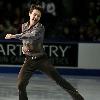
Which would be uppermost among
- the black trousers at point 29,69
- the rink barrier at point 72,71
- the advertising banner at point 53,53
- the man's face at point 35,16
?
the man's face at point 35,16

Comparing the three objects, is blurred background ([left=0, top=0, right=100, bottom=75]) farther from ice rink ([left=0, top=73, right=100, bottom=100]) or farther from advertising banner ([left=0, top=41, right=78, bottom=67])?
ice rink ([left=0, top=73, right=100, bottom=100])

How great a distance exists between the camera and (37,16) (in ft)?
24.3

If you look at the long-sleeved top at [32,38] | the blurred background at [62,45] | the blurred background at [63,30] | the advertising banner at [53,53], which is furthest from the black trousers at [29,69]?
the advertising banner at [53,53]

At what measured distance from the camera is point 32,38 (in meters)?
7.37

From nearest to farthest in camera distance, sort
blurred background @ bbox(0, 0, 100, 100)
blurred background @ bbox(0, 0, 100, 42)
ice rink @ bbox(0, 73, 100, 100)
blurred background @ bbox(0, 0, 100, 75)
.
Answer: ice rink @ bbox(0, 73, 100, 100) → blurred background @ bbox(0, 0, 100, 100) → blurred background @ bbox(0, 0, 100, 75) → blurred background @ bbox(0, 0, 100, 42)

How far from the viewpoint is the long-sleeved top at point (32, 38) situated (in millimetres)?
7359

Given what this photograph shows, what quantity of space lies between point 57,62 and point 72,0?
3412mm

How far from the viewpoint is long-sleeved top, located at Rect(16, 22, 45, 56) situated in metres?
7.36

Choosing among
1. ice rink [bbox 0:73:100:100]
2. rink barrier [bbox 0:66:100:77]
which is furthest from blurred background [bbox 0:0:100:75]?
ice rink [bbox 0:73:100:100]

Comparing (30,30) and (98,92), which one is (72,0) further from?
(30,30)

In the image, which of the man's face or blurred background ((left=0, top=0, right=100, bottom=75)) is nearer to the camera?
the man's face

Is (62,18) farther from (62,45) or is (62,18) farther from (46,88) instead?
(46,88)

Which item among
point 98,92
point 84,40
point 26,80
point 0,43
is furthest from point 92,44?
point 26,80

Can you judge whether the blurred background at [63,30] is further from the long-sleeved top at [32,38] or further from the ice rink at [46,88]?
the long-sleeved top at [32,38]
